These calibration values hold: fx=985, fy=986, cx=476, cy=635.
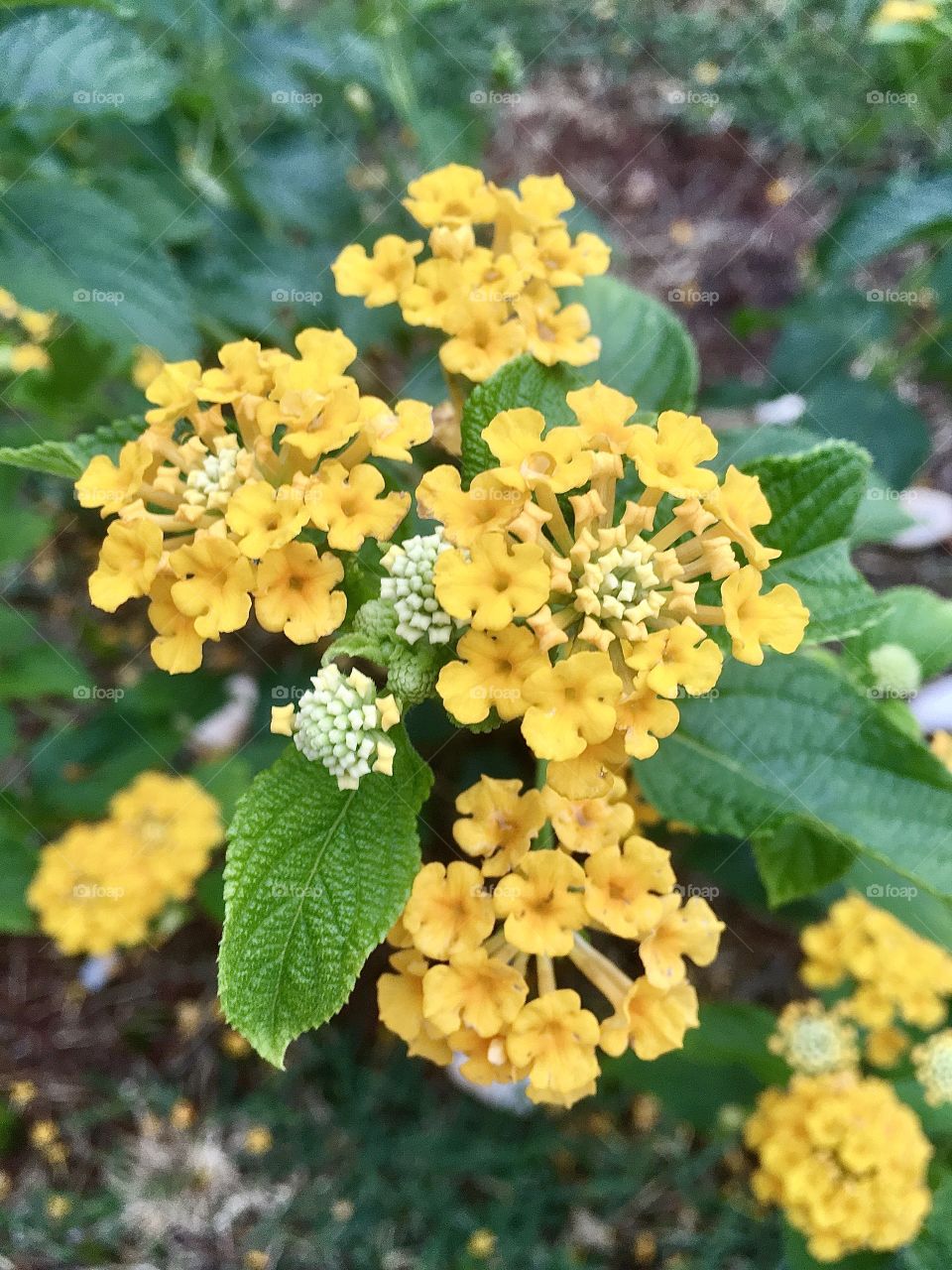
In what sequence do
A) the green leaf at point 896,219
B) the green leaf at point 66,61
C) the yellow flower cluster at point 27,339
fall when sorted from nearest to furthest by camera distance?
the green leaf at point 66,61 → the green leaf at point 896,219 → the yellow flower cluster at point 27,339

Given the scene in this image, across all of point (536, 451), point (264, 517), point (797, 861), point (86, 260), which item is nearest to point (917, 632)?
point (797, 861)

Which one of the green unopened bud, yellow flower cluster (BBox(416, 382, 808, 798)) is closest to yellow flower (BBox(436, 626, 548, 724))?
yellow flower cluster (BBox(416, 382, 808, 798))

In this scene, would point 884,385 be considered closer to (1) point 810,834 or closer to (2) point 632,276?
(2) point 632,276

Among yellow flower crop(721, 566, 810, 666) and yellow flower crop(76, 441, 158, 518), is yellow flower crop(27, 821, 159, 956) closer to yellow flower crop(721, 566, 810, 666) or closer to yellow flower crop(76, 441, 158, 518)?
yellow flower crop(76, 441, 158, 518)

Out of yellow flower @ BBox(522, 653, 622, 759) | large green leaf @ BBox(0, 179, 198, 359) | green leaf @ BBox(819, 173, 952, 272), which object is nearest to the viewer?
yellow flower @ BBox(522, 653, 622, 759)

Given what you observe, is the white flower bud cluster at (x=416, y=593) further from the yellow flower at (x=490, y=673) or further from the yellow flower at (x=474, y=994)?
the yellow flower at (x=474, y=994)

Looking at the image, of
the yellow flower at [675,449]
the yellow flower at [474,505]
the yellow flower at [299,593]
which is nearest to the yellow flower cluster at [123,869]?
the yellow flower at [299,593]

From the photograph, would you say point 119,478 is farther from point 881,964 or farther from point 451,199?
point 881,964
